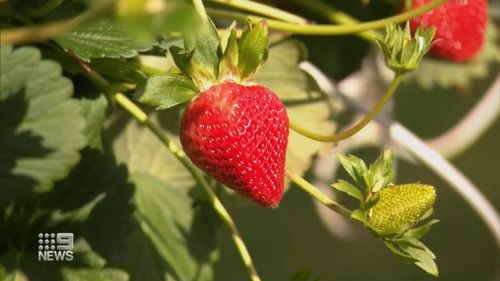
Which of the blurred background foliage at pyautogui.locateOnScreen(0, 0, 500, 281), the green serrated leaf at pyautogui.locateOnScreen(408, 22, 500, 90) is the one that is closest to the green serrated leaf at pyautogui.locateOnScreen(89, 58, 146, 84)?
the blurred background foliage at pyautogui.locateOnScreen(0, 0, 500, 281)

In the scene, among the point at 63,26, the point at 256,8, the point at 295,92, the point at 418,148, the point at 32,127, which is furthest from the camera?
the point at 418,148

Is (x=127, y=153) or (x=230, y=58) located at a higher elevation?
(x=230, y=58)

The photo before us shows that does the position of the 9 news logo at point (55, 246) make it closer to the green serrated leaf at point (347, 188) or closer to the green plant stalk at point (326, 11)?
the green serrated leaf at point (347, 188)

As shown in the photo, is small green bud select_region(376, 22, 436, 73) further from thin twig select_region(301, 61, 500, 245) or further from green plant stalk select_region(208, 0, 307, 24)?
thin twig select_region(301, 61, 500, 245)

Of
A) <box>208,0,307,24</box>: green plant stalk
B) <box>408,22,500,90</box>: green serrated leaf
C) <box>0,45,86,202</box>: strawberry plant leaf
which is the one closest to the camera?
<box>0,45,86,202</box>: strawberry plant leaf

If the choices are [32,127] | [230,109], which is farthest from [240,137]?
[32,127]

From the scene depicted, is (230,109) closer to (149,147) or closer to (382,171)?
(382,171)

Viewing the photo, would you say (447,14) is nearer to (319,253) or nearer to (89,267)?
(89,267)

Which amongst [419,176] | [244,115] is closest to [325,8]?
[244,115]
